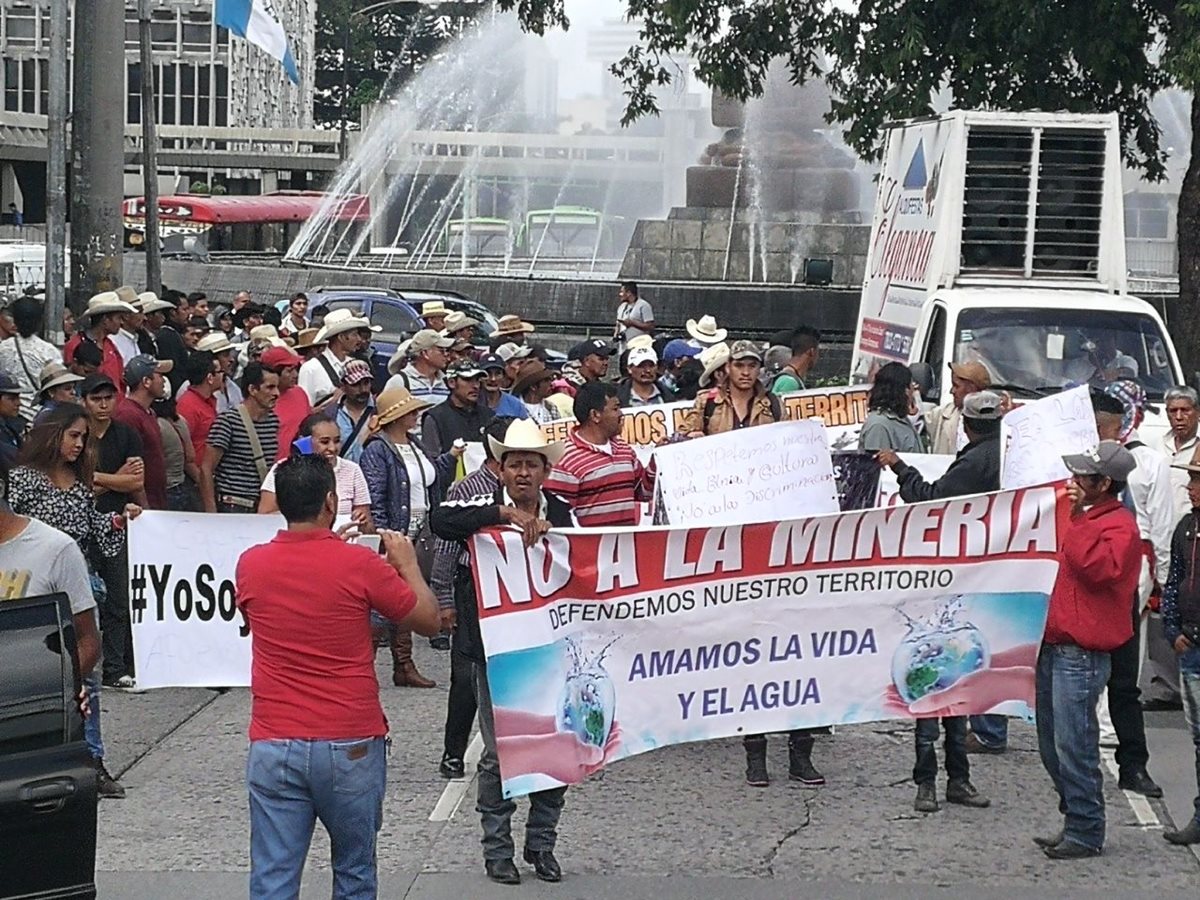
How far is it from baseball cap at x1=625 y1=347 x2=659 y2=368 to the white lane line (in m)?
4.56

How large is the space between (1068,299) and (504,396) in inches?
171

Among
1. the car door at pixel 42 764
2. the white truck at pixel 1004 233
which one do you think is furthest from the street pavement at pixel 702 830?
the white truck at pixel 1004 233

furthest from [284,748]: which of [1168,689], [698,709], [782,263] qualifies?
[782,263]

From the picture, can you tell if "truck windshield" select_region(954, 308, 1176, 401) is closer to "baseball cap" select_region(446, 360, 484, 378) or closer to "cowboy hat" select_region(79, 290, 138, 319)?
"baseball cap" select_region(446, 360, 484, 378)

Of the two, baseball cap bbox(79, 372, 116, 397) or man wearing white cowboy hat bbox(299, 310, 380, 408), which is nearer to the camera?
baseball cap bbox(79, 372, 116, 397)

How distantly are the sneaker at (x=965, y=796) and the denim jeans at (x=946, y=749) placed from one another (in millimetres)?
27

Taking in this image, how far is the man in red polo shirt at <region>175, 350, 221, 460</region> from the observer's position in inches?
499

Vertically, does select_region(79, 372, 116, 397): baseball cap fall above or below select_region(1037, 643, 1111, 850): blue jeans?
above

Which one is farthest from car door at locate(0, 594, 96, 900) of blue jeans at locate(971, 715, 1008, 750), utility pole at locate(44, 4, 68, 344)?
utility pole at locate(44, 4, 68, 344)

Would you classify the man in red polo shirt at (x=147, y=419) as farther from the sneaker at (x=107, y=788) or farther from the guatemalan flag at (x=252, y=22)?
the guatemalan flag at (x=252, y=22)

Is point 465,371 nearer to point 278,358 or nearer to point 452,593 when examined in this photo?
point 278,358

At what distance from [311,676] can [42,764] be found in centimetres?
83

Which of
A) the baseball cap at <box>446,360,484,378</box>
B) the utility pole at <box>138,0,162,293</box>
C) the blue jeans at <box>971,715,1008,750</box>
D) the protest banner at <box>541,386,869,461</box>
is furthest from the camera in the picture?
the utility pole at <box>138,0,162,293</box>

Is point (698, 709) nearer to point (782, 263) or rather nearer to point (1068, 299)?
point (1068, 299)
